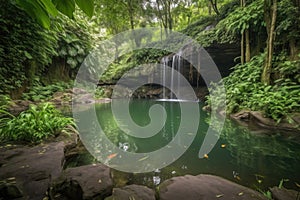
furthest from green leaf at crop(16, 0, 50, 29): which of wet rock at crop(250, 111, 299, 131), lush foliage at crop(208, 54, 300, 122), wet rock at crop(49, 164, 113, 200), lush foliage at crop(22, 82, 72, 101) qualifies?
lush foliage at crop(22, 82, 72, 101)

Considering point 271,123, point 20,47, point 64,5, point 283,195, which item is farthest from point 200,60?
point 64,5

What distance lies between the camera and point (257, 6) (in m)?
6.96

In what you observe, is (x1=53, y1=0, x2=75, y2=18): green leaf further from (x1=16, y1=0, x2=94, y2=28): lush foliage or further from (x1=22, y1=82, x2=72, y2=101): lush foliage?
(x1=22, y1=82, x2=72, y2=101): lush foliage

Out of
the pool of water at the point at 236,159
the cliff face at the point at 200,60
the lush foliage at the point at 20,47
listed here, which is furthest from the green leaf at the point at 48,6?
the cliff face at the point at 200,60

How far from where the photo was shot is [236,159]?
267 centimetres

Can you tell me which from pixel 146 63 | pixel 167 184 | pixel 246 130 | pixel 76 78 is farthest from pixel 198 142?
pixel 76 78

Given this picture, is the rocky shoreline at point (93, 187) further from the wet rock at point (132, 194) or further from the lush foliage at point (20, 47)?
the lush foliage at point (20, 47)

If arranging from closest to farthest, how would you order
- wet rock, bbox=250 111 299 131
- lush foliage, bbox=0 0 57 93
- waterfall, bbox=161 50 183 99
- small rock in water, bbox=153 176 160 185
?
small rock in water, bbox=153 176 160 185 → wet rock, bbox=250 111 299 131 → lush foliage, bbox=0 0 57 93 → waterfall, bbox=161 50 183 99

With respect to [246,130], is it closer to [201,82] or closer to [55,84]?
[201,82]

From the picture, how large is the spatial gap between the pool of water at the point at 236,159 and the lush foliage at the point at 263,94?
87cm

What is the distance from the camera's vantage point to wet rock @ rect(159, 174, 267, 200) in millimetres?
1469

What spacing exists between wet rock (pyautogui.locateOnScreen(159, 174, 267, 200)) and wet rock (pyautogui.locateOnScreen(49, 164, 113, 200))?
48cm

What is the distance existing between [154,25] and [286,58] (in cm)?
1247

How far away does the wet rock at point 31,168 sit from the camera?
151 centimetres
